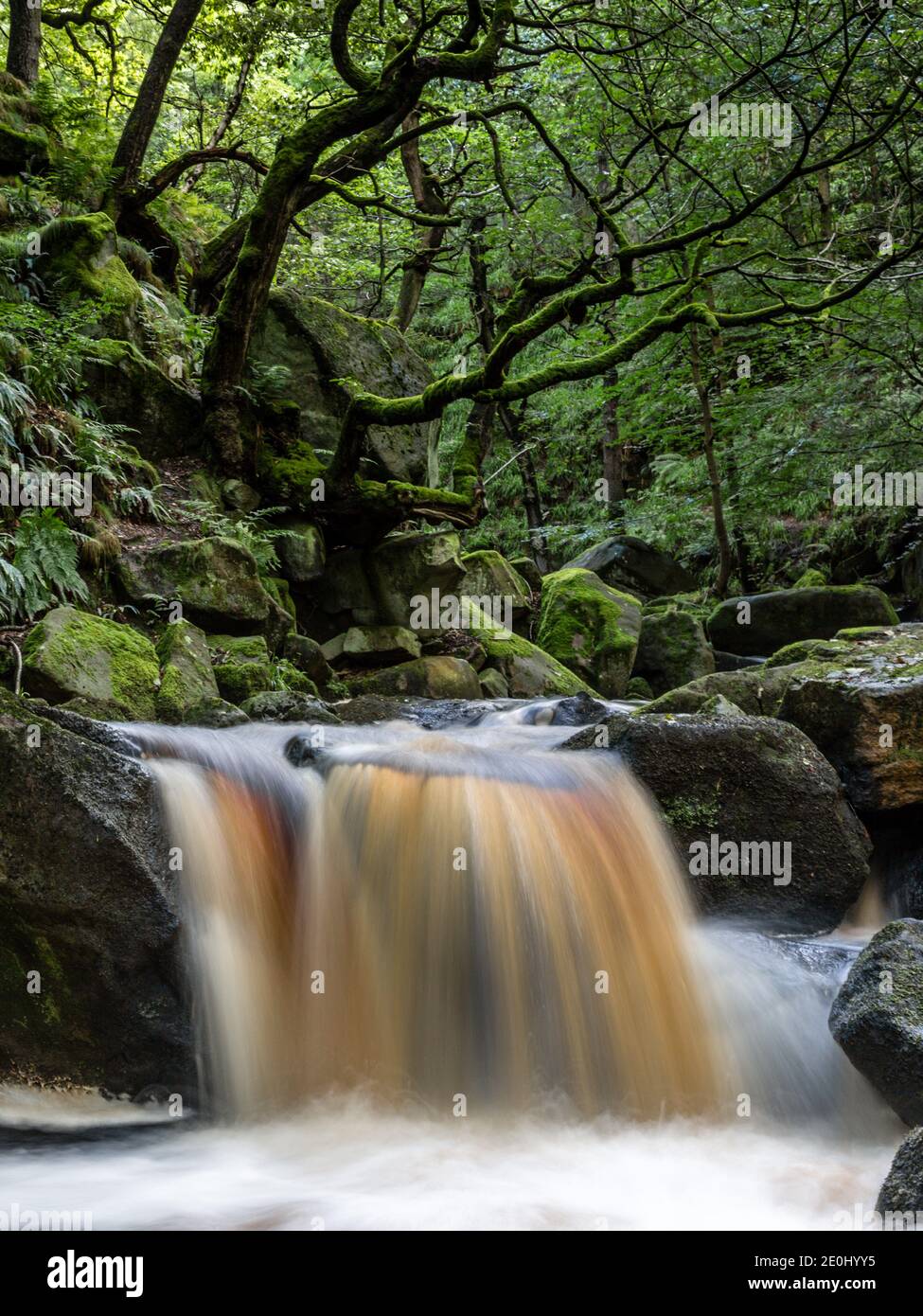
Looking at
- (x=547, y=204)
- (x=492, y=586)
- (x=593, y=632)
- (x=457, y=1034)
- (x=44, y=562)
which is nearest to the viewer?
(x=457, y=1034)

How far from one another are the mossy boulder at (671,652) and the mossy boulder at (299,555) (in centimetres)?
531

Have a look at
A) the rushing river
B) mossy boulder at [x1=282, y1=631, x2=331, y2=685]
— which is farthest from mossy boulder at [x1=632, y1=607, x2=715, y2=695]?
the rushing river

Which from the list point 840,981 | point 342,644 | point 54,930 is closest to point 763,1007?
point 840,981

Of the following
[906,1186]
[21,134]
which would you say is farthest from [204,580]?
[906,1186]

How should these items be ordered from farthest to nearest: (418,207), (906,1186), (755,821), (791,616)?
(418,207), (791,616), (755,821), (906,1186)

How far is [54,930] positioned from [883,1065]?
3480mm

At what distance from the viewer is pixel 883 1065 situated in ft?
12.6

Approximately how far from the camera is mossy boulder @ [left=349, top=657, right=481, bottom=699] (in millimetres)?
10594

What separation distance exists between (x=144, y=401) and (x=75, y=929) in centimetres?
796

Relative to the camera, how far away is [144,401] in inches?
412

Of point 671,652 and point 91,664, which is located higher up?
point 671,652

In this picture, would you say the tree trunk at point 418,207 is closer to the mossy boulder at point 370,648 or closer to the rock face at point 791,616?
the mossy boulder at point 370,648

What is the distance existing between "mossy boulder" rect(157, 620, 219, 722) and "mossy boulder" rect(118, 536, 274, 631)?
53 centimetres

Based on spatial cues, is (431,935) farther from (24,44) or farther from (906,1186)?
(24,44)
